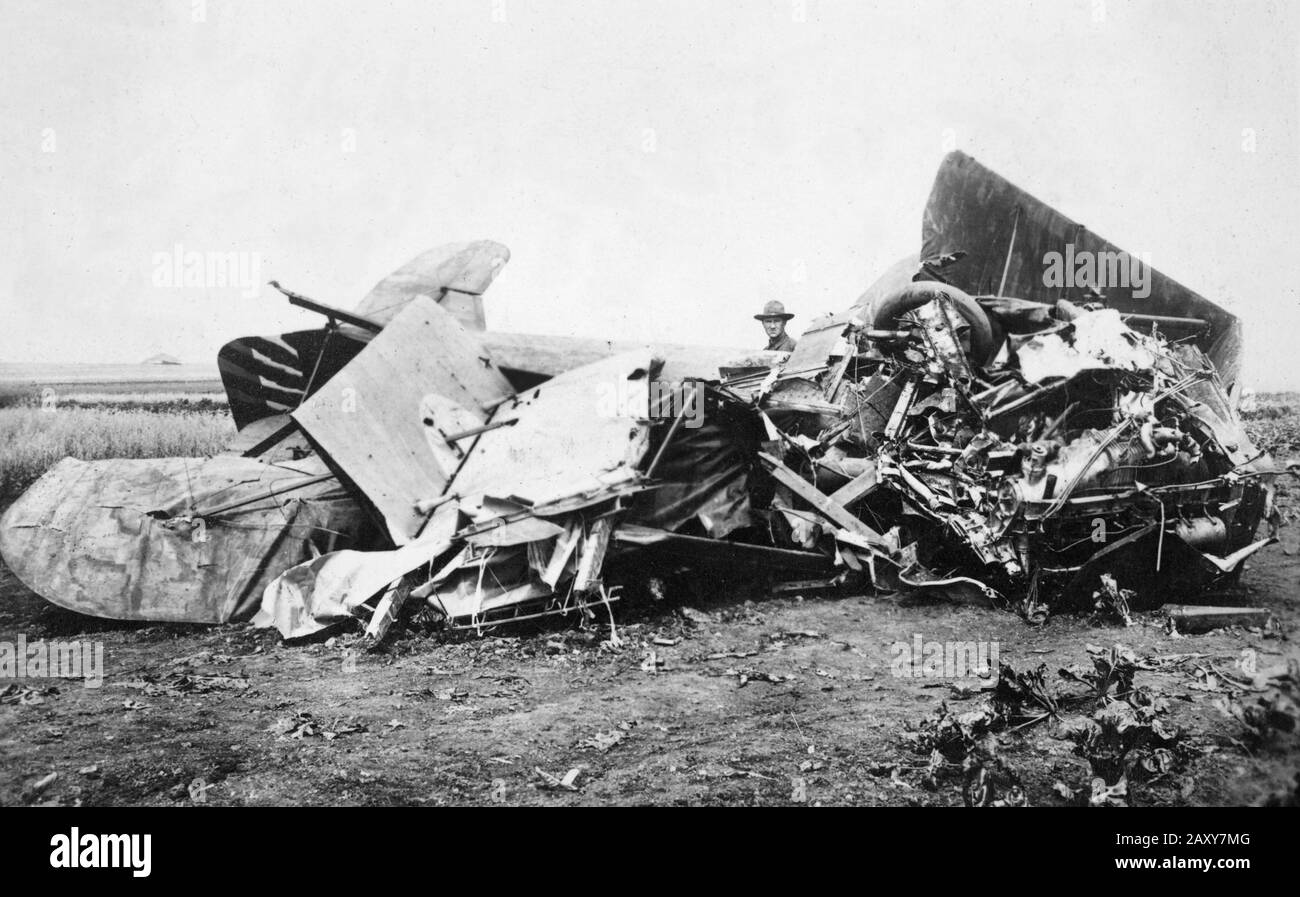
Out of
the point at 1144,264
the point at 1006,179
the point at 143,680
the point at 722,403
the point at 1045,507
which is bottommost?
the point at 143,680

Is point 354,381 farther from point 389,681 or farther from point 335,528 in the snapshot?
point 389,681

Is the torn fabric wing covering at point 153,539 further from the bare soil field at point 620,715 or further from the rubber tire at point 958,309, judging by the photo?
the rubber tire at point 958,309

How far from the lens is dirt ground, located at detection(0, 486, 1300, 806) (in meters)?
3.05

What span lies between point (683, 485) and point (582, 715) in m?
2.22

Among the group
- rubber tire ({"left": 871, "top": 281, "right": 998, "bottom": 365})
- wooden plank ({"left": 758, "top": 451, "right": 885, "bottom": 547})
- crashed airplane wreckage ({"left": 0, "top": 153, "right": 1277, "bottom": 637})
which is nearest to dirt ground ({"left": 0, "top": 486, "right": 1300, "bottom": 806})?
crashed airplane wreckage ({"left": 0, "top": 153, "right": 1277, "bottom": 637})

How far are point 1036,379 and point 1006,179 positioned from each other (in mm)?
2799

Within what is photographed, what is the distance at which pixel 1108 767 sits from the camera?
9.50 ft

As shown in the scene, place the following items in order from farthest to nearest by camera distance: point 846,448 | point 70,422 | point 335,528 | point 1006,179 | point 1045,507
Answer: point 70,422 < point 1006,179 < point 846,448 < point 335,528 < point 1045,507

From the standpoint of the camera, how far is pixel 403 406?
598cm

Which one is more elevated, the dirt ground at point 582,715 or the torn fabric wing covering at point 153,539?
the torn fabric wing covering at point 153,539

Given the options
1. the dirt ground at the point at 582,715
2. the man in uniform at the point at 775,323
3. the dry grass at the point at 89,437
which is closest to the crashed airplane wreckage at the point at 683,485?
the dirt ground at the point at 582,715

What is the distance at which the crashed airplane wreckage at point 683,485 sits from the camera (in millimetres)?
5074

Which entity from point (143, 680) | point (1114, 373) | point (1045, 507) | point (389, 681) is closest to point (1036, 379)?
point (1114, 373)

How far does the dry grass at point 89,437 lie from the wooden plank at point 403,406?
3.51m
